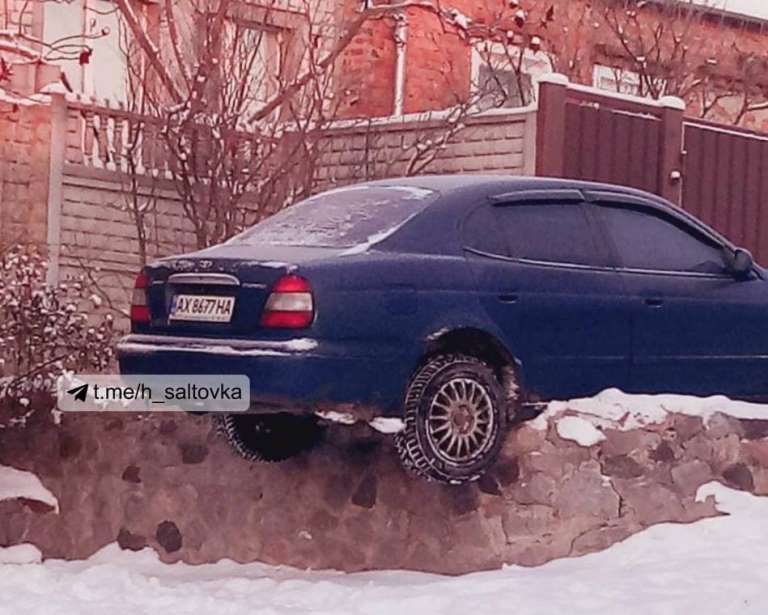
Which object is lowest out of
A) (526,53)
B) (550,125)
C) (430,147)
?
(430,147)

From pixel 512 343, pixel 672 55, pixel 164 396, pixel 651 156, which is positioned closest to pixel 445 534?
pixel 512 343

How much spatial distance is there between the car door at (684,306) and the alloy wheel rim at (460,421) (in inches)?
42.1

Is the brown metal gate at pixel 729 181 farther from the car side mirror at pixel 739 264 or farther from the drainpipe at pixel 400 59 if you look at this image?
the drainpipe at pixel 400 59

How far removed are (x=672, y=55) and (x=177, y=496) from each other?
11.7 meters

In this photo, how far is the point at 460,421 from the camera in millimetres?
8758

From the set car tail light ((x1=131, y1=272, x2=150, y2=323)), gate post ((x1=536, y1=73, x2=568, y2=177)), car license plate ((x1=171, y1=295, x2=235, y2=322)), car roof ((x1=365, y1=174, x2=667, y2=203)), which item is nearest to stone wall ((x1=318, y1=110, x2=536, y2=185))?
gate post ((x1=536, y1=73, x2=568, y2=177))

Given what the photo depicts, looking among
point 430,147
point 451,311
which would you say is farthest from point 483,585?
point 430,147

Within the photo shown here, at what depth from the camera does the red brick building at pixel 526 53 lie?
1948cm

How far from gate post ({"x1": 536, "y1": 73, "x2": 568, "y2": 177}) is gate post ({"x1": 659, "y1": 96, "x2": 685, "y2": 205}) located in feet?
4.01

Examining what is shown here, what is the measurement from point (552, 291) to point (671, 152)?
5.61 metres

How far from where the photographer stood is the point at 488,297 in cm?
886

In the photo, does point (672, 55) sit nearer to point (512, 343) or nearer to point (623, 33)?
point (623, 33)

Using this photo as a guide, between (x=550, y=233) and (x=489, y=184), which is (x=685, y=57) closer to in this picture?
(x=550, y=233)

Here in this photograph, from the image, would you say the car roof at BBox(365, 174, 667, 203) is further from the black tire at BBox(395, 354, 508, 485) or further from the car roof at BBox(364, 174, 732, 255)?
the black tire at BBox(395, 354, 508, 485)
